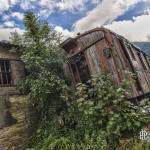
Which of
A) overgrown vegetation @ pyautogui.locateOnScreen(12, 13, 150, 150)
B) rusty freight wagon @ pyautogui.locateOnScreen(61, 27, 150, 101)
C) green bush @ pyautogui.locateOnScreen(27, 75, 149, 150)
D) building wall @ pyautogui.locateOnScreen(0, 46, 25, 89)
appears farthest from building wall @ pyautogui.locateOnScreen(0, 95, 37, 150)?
rusty freight wagon @ pyautogui.locateOnScreen(61, 27, 150, 101)

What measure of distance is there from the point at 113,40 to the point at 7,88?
23.6 feet

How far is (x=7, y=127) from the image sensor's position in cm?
1406

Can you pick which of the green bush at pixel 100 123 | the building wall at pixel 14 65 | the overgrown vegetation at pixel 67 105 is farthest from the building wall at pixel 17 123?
the building wall at pixel 14 65

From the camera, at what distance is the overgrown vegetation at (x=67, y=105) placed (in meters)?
11.9

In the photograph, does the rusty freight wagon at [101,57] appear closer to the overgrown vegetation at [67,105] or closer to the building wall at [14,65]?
the overgrown vegetation at [67,105]

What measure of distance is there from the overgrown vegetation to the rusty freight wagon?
0.87 meters

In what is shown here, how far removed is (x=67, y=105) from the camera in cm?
1513

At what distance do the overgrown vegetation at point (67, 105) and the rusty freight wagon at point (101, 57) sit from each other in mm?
870

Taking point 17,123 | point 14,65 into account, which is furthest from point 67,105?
point 14,65

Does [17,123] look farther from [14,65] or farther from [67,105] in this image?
[14,65]

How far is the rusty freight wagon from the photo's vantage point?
14797mm

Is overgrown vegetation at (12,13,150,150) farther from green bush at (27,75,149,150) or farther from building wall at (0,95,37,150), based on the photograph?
building wall at (0,95,37,150)

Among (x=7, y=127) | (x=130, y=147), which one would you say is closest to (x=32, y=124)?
(x=7, y=127)

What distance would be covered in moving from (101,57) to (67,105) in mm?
3595
